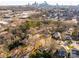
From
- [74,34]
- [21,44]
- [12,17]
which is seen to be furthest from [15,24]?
[74,34]

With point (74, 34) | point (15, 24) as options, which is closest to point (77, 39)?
point (74, 34)

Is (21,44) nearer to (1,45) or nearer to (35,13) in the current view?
(1,45)

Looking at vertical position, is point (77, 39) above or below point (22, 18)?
below

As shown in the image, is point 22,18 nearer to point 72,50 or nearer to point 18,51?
point 18,51

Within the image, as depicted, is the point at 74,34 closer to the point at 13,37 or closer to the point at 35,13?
the point at 35,13

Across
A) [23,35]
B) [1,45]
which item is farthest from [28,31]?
[1,45]

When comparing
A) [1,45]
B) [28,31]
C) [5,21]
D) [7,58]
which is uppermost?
[5,21]

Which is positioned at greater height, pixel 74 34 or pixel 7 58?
pixel 74 34
